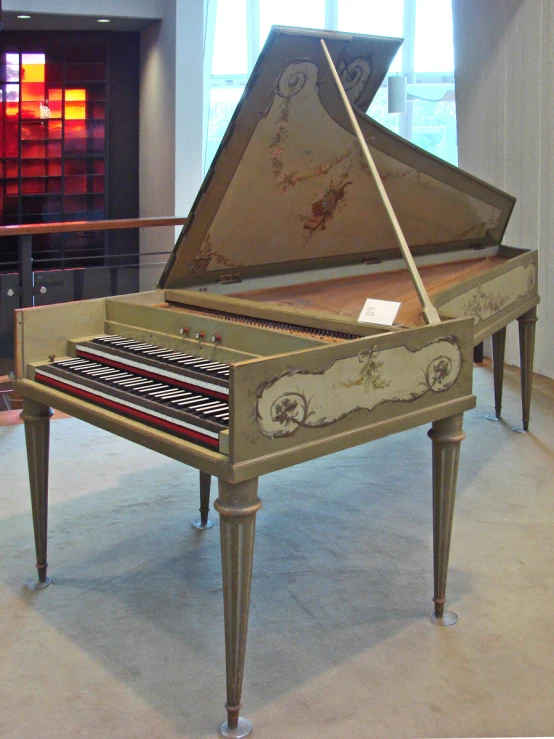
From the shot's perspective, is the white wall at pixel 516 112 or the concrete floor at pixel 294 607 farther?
the white wall at pixel 516 112

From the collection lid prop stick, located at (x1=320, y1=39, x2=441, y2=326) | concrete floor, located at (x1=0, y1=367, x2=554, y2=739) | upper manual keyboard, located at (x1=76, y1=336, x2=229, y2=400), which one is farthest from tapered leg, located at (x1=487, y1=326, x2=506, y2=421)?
upper manual keyboard, located at (x1=76, y1=336, x2=229, y2=400)

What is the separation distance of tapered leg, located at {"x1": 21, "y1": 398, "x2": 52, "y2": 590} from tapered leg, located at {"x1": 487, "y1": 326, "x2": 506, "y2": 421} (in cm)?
248

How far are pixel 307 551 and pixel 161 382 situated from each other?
0.99 meters

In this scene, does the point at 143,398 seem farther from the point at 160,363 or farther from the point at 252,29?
the point at 252,29

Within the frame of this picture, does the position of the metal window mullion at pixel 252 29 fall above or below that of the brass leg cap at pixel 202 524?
above

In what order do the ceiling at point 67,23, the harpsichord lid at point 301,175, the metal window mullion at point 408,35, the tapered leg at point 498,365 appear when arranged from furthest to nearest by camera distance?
1. the metal window mullion at point 408,35
2. the ceiling at point 67,23
3. the tapered leg at point 498,365
4. the harpsichord lid at point 301,175

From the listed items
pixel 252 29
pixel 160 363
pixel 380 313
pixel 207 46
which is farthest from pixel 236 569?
pixel 252 29

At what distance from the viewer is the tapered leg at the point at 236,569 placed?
2.02 metres

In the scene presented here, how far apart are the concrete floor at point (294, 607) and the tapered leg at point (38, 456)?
22 centimetres

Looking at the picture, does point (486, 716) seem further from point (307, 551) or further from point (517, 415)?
point (517, 415)

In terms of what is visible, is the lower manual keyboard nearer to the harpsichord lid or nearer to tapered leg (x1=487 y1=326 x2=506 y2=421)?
the harpsichord lid

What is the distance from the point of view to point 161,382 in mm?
2416

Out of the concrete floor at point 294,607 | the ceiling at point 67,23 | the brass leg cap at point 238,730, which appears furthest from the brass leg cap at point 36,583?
the ceiling at point 67,23

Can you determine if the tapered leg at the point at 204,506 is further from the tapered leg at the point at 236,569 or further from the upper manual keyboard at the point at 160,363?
the tapered leg at the point at 236,569
